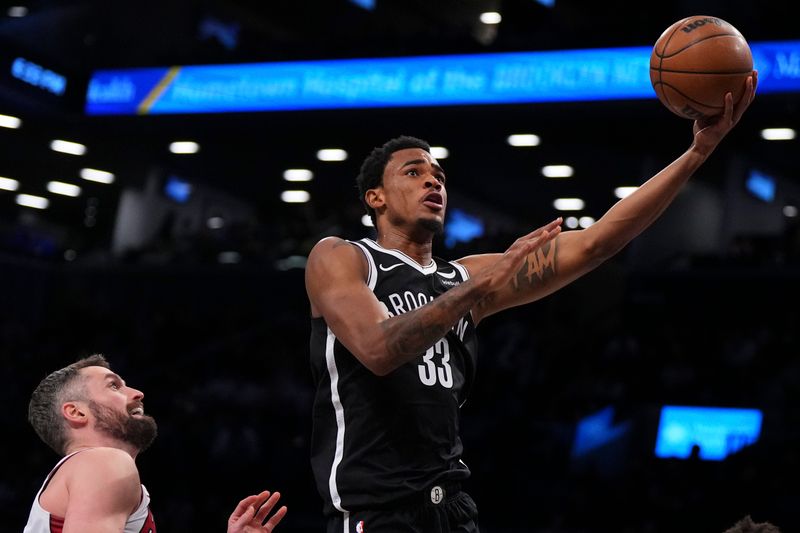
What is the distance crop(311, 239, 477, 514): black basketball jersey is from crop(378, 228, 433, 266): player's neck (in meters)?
0.21

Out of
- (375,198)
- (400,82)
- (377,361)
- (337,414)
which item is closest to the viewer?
(377,361)

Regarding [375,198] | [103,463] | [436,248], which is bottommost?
[103,463]

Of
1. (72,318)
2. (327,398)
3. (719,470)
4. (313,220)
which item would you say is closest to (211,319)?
(72,318)

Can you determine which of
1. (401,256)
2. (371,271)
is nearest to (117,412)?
(371,271)

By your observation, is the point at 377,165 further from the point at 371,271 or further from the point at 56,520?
the point at 56,520

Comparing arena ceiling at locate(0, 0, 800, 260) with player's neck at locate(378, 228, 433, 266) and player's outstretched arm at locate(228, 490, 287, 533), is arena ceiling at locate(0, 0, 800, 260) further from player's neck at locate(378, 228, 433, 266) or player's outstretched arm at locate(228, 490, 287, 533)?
player's outstretched arm at locate(228, 490, 287, 533)

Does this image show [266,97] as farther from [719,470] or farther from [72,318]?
[719,470]

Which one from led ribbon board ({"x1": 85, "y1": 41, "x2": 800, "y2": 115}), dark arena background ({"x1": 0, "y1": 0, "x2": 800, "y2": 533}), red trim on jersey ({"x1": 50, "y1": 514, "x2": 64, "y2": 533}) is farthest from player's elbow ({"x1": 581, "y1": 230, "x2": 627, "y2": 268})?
led ribbon board ({"x1": 85, "y1": 41, "x2": 800, "y2": 115})

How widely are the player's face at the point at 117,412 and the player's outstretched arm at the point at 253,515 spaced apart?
41 cm

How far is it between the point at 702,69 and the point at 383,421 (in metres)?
1.67

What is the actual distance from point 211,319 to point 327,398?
15.0 meters

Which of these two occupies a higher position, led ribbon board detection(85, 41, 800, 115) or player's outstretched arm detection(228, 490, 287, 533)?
led ribbon board detection(85, 41, 800, 115)

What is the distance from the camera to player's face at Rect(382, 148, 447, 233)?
153 inches

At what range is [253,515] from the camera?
3734 millimetres
